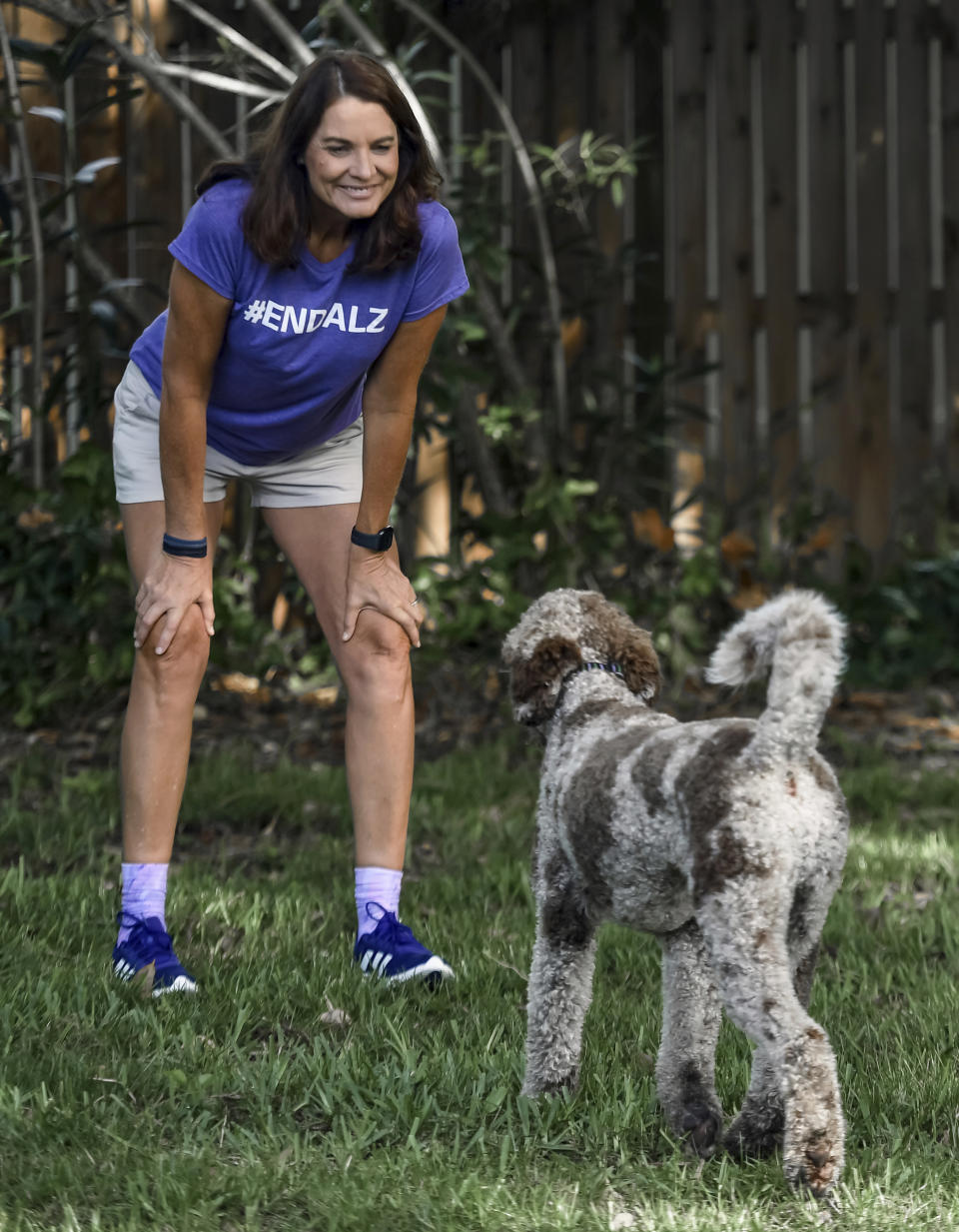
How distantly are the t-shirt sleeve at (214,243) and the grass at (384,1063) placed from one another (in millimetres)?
1413

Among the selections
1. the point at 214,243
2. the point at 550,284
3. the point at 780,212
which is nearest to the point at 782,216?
the point at 780,212

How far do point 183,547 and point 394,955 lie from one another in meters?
0.98

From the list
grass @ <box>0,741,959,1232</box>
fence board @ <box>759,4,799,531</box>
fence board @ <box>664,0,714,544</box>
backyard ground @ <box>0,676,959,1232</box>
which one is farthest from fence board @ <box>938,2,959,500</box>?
grass @ <box>0,741,959,1232</box>

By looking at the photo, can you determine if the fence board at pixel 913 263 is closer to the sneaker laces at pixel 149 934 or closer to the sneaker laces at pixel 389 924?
the sneaker laces at pixel 389 924

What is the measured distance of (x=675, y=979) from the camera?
231cm

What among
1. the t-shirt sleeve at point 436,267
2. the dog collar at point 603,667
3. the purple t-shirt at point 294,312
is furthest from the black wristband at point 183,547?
the dog collar at point 603,667

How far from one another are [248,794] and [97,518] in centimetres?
121

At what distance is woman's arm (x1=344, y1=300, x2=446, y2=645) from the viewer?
3.06 meters

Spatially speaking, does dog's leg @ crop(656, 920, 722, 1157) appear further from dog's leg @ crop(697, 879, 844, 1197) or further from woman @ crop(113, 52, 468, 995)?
woman @ crop(113, 52, 468, 995)

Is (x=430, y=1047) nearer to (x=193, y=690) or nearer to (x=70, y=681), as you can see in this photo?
(x=193, y=690)

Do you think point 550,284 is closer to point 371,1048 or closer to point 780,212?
point 780,212

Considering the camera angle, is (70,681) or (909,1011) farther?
(70,681)

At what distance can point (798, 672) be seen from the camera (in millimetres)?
1998

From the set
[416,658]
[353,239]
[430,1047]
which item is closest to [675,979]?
[430,1047]
